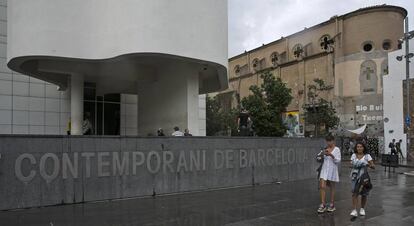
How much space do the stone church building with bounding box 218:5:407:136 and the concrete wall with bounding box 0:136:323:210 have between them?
3623 cm

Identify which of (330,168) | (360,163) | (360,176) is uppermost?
(360,163)

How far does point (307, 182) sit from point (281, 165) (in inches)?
45.4

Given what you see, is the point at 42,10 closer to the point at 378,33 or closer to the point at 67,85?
the point at 67,85

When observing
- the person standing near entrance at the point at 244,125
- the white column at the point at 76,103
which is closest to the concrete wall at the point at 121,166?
the person standing near entrance at the point at 244,125

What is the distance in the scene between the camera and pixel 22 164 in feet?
32.3

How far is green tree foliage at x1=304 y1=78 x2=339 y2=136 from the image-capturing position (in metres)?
44.4

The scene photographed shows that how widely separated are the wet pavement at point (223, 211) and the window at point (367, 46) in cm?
3938

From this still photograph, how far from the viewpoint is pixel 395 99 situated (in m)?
36.8

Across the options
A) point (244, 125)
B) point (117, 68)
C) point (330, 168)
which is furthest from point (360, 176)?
point (117, 68)

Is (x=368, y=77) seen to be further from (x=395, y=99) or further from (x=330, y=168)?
(x=330, y=168)

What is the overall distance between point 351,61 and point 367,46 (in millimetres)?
2413

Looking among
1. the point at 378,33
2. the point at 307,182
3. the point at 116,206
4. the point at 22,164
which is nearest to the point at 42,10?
the point at 22,164

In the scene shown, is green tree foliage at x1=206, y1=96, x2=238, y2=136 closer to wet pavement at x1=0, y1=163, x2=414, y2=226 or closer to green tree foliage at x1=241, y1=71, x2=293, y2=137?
green tree foliage at x1=241, y1=71, x2=293, y2=137

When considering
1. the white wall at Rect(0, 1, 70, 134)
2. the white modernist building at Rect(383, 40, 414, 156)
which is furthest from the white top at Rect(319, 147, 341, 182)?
the white modernist building at Rect(383, 40, 414, 156)
